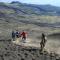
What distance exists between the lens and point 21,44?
2388cm

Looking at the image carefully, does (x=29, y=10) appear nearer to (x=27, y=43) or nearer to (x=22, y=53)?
(x=27, y=43)

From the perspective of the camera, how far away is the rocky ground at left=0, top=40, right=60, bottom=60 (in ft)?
61.0

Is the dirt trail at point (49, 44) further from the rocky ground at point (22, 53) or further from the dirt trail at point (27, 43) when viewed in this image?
the rocky ground at point (22, 53)

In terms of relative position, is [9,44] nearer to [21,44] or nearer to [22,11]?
[21,44]

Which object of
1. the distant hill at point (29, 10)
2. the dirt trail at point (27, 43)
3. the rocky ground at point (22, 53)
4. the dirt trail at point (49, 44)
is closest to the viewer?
the rocky ground at point (22, 53)

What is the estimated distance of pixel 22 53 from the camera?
20094 mm

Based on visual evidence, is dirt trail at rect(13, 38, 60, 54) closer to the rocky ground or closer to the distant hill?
the rocky ground

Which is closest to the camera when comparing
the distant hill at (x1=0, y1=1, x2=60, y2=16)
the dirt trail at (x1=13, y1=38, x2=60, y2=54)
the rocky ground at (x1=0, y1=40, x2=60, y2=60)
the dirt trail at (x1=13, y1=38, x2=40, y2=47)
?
the rocky ground at (x1=0, y1=40, x2=60, y2=60)

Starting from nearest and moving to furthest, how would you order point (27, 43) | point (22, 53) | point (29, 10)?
point (22, 53) < point (27, 43) < point (29, 10)

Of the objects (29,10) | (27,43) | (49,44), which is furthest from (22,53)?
(29,10)

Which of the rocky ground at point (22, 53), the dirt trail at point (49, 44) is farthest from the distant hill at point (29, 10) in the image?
the rocky ground at point (22, 53)

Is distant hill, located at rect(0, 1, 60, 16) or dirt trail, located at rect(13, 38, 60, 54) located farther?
distant hill, located at rect(0, 1, 60, 16)

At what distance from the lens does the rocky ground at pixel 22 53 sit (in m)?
18.6

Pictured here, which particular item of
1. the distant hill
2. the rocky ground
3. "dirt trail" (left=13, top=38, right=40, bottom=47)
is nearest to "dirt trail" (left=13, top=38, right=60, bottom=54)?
"dirt trail" (left=13, top=38, right=40, bottom=47)
